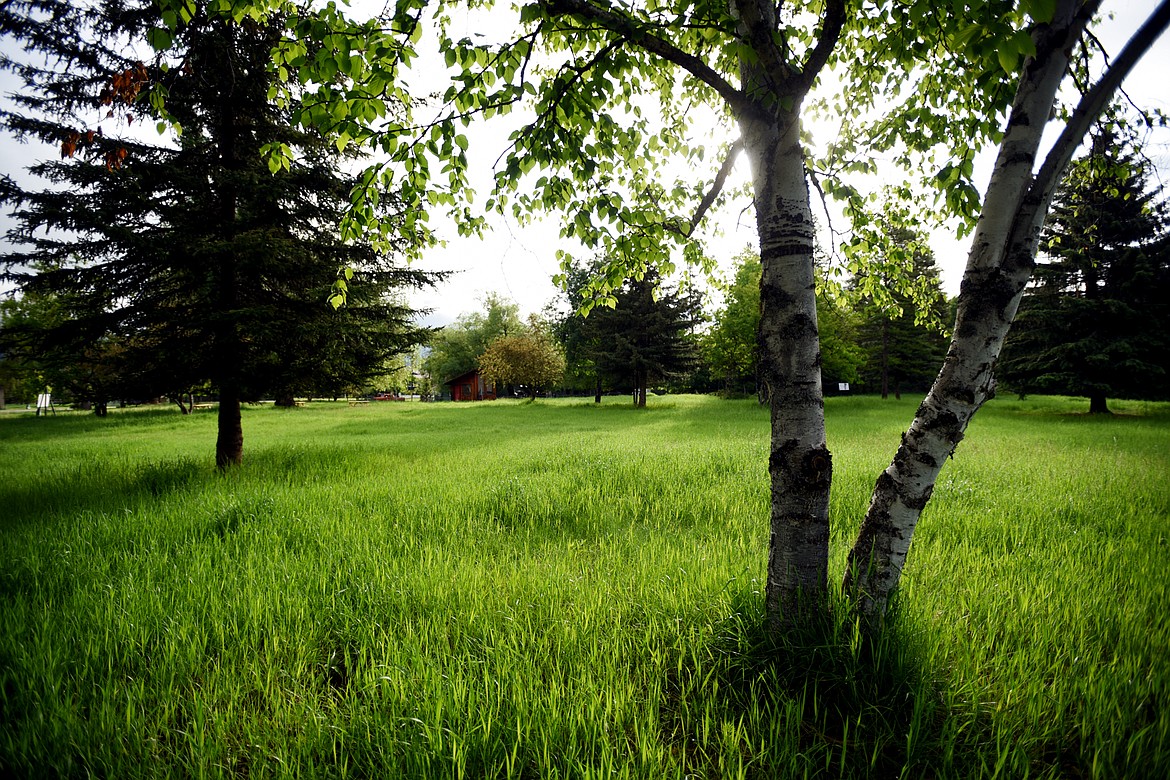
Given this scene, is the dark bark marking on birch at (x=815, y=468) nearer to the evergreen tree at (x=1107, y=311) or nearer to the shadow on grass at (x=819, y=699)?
the shadow on grass at (x=819, y=699)

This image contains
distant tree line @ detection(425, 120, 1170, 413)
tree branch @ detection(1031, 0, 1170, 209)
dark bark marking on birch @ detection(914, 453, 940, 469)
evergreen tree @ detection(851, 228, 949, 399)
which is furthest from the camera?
evergreen tree @ detection(851, 228, 949, 399)

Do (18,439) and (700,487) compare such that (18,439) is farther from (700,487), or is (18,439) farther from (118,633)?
(700,487)

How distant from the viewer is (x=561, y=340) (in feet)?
118

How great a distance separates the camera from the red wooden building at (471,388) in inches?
2250

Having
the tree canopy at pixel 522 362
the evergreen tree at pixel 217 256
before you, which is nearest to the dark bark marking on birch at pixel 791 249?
the evergreen tree at pixel 217 256

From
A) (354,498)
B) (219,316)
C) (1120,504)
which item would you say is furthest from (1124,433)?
(219,316)

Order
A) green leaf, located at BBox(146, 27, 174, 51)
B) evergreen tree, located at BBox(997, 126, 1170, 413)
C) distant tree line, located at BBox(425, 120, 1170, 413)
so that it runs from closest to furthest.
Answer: green leaf, located at BBox(146, 27, 174, 51) < distant tree line, located at BBox(425, 120, 1170, 413) < evergreen tree, located at BBox(997, 126, 1170, 413)

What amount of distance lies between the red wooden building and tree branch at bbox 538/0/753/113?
5566cm

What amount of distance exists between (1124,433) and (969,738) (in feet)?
59.8

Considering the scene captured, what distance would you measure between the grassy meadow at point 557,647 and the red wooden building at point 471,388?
5245 cm

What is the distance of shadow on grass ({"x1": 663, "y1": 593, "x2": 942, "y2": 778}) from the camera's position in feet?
5.68

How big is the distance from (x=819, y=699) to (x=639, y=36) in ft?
10.6

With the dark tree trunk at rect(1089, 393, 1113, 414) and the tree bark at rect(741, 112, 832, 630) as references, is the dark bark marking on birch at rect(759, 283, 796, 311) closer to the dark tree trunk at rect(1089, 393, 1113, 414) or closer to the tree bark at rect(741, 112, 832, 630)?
the tree bark at rect(741, 112, 832, 630)

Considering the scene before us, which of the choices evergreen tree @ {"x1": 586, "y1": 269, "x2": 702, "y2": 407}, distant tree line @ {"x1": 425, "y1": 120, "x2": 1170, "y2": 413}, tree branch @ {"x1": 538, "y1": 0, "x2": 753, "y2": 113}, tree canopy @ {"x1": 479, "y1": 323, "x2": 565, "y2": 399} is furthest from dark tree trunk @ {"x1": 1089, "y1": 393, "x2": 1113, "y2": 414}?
tree canopy @ {"x1": 479, "y1": 323, "x2": 565, "y2": 399}
